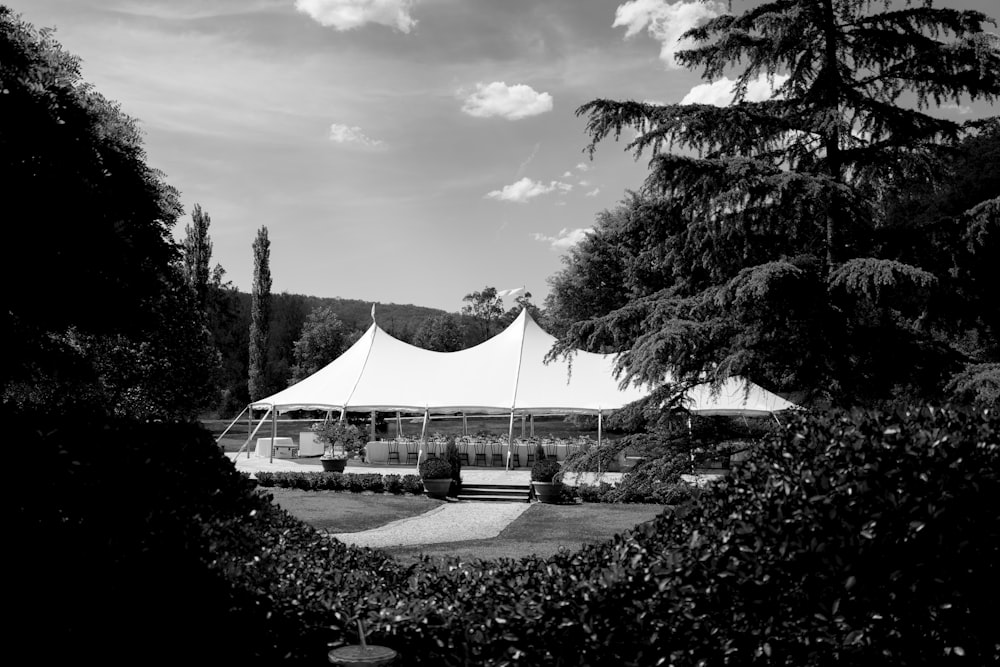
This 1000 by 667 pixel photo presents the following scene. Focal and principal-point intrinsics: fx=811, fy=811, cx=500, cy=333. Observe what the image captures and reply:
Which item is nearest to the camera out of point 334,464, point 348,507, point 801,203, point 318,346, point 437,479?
point 801,203

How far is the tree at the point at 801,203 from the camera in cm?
959

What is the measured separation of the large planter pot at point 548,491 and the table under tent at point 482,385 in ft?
13.6

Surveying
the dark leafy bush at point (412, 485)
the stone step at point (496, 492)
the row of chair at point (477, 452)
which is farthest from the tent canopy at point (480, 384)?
the dark leafy bush at point (412, 485)

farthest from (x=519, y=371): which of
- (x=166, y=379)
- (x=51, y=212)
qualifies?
(x=51, y=212)

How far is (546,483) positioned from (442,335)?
149 feet

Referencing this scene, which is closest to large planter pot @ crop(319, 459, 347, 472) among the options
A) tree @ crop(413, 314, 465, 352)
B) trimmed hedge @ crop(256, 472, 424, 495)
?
trimmed hedge @ crop(256, 472, 424, 495)

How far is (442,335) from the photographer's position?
2450 inches

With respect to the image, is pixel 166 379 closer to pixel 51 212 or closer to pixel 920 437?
pixel 51 212

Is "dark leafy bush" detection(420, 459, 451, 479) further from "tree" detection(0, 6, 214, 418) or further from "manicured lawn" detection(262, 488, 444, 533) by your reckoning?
A: "tree" detection(0, 6, 214, 418)

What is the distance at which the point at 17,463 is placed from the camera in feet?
13.1

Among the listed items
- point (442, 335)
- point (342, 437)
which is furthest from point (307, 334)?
point (342, 437)

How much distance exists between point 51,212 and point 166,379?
Result: 16.9 meters

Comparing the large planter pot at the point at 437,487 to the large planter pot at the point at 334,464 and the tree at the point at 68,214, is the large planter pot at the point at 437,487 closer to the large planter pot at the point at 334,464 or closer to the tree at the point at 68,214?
the large planter pot at the point at 334,464

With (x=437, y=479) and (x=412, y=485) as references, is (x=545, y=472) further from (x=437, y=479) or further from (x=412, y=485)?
(x=412, y=485)
